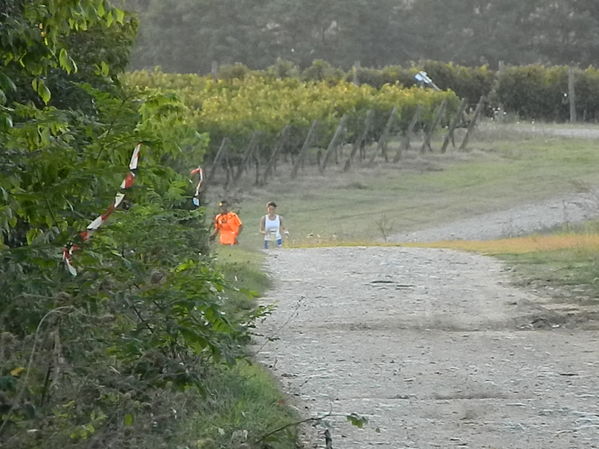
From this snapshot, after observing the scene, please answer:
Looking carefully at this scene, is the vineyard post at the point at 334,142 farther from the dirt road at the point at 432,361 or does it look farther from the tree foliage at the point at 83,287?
the tree foliage at the point at 83,287

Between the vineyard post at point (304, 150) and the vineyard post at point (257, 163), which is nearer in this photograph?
the vineyard post at point (257, 163)

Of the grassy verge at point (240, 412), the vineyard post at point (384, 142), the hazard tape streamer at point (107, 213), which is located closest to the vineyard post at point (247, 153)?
the vineyard post at point (384, 142)

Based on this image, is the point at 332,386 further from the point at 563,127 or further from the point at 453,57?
the point at 453,57

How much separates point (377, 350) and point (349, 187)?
34.5m

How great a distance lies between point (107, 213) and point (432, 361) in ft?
18.7

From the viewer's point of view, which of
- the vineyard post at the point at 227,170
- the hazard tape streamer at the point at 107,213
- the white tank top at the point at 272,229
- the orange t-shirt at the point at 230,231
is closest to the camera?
the hazard tape streamer at the point at 107,213

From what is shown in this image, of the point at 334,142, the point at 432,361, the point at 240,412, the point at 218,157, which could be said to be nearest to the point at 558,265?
the point at 432,361

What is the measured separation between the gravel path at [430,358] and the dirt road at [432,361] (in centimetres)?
1

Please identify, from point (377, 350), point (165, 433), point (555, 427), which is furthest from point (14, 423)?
point (377, 350)

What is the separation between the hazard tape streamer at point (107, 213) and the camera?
238 inches

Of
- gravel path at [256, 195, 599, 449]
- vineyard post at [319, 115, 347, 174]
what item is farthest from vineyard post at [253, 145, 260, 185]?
gravel path at [256, 195, 599, 449]

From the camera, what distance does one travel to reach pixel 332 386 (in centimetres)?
1031

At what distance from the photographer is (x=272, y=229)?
26109mm

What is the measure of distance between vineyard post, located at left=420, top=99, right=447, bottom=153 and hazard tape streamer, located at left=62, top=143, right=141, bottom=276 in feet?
156
